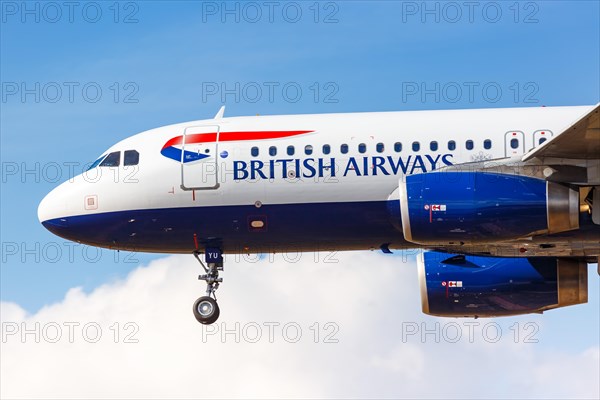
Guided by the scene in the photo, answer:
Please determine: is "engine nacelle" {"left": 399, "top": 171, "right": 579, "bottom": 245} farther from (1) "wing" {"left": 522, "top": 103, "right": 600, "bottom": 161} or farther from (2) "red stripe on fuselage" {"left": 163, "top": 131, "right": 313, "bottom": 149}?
(2) "red stripe on fuselage" {"left": 163, "top": 131, "right": 313, "bottom": 149}

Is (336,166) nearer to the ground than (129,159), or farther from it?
nearer to the ground

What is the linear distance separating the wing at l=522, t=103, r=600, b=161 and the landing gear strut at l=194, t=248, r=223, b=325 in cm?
786

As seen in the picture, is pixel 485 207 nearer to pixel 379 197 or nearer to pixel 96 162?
pixel 379 197

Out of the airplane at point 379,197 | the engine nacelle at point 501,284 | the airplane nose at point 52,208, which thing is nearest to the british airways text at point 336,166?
the airplane at point 379,197

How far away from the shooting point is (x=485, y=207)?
32125 mm

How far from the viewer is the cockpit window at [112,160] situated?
36375mm

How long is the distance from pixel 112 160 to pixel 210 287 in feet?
12.5

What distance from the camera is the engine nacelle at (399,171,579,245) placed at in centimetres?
3216

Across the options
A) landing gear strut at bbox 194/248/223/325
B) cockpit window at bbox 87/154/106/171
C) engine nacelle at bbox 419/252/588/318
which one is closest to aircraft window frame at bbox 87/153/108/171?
cockpit window at bbox 87/154/106/171

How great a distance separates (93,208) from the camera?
35.9 meters

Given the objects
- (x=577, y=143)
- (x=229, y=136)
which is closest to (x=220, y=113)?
(x=229, y=136)

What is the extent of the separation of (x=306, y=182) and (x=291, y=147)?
3.01ft

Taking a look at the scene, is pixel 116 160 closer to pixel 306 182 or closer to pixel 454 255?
pixel 306 182

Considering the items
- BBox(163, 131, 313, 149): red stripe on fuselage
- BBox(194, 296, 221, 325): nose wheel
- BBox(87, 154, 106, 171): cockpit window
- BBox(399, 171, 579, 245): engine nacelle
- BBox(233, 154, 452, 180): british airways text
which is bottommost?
BBox(194, 296, 221, 325): nose wheel
